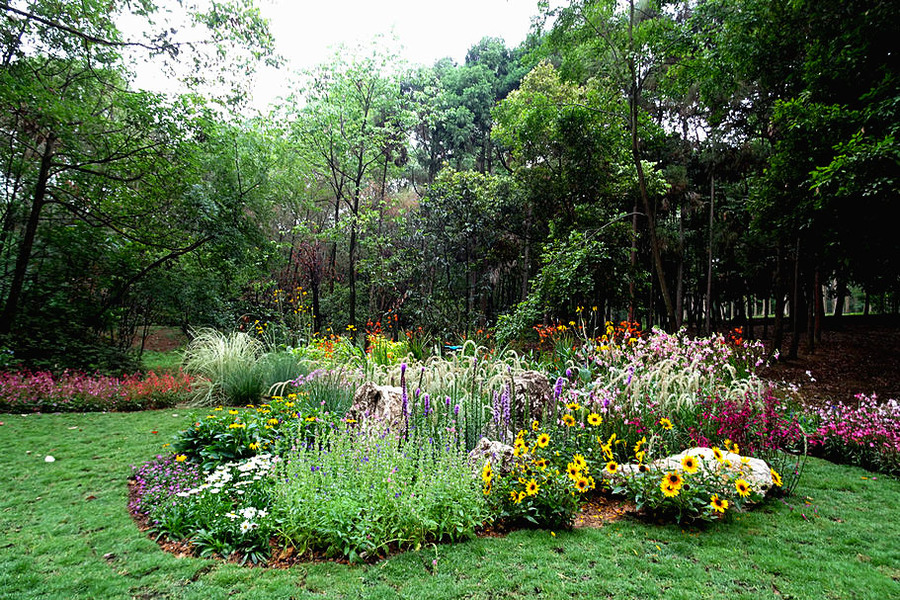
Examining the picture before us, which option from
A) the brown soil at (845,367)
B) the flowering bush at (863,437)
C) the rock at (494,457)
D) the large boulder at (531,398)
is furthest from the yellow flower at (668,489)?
the brown soil at (845,367)

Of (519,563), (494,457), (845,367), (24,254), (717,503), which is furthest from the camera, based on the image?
(845,367)

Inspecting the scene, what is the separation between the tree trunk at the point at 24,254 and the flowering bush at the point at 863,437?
1029 centimetres

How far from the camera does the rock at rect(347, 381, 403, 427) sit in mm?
3404

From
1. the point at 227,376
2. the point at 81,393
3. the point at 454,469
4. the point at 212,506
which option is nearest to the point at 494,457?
the point at 454,469

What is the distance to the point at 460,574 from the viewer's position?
1.93 m

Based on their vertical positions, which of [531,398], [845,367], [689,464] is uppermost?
[531,398]

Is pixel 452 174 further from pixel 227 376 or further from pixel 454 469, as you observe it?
pixel 454 469

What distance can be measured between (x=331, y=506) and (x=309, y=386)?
251 cm

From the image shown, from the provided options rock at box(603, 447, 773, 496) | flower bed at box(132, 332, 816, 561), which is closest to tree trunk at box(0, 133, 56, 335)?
flower bed at box(132, 332, 816, 561)

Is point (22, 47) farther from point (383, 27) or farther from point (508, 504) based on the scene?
point (508, 504)

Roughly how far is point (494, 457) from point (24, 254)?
7.72 metres

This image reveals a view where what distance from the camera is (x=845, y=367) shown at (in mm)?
8914

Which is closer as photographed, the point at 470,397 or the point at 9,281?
the point at 470,397

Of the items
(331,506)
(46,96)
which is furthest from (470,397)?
(46,96)
